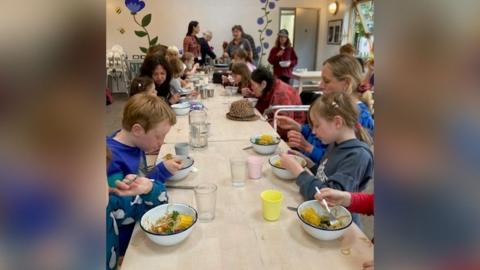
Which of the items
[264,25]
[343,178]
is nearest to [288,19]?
[264,25]

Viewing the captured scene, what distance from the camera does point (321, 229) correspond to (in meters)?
1.00

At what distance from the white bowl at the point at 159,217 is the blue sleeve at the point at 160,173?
28 centimetres

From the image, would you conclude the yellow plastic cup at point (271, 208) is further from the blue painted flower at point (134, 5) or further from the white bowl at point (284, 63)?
the blue painted flower at point (134, 5)

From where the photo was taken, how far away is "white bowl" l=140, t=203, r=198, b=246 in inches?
38.7

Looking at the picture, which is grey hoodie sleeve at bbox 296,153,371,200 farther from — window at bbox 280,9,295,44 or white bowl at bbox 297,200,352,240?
window at bbox 280,9,295,44

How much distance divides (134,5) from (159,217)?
7422mm

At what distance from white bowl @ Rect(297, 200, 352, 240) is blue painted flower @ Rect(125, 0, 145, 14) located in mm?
7390

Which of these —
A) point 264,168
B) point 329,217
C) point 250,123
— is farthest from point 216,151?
point 329,217

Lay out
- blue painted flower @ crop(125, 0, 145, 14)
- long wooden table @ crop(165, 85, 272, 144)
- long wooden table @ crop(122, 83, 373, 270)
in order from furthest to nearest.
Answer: blue painted flower @ crop(125, 0, 145, 14)
long wooden table @ crop(165, 85, 272, 144)
long wooden table @ crop(122, 83, 373, 270)

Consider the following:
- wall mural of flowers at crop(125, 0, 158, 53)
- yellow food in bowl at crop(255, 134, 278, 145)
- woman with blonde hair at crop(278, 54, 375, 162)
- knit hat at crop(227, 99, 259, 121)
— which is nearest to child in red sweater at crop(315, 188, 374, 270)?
yellow food in bowl at crop(255, 134, 278, 145)

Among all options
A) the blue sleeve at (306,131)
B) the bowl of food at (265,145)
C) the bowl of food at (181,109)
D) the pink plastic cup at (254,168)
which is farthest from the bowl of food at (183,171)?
the bowl of food at (181,109)
